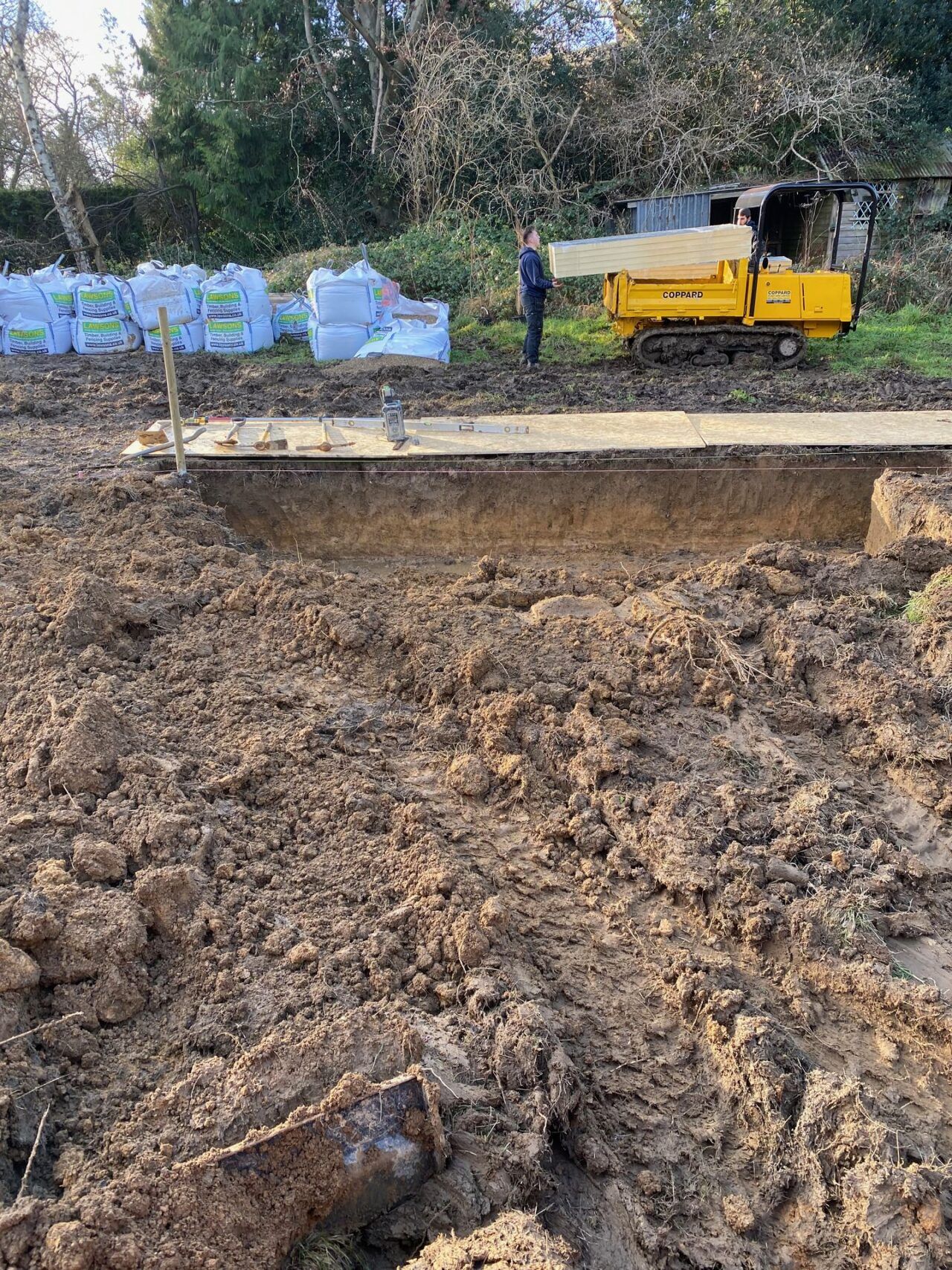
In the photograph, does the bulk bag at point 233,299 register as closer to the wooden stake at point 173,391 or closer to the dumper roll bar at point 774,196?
the wooden stake at point 173,391

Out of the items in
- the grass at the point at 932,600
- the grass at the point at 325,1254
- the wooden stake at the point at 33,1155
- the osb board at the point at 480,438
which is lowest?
the grass at the point at 325,1254

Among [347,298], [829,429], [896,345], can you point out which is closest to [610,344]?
[347,298]

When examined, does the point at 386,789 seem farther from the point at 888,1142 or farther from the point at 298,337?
the point at 298,337

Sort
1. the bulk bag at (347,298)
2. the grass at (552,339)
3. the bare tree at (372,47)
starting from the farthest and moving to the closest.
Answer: the bare tree at (372,47) < the grass at (552,339) < the bulk bag at (347,298)

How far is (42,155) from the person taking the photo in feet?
46.0

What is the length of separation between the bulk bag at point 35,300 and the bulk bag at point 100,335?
24 cm

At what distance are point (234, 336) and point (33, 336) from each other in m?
2.51

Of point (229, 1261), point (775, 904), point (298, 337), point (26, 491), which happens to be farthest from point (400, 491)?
point (298, 337)

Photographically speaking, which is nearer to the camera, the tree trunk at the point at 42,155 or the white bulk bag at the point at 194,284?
the white bulk bag at the point at 194,284

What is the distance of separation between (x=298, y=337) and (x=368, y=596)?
732 cm

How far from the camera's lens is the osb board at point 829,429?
6.34m

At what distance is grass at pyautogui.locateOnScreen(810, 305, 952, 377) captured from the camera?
9586 millimetres

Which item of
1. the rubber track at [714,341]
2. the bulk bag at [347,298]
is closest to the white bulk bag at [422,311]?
the bulk bag at [347,298]

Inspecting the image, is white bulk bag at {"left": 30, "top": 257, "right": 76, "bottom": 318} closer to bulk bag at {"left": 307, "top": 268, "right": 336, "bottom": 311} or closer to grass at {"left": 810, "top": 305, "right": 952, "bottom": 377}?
bulk bag at {"left": 307, "top": 268, "right": 336, "bottom": 311}
